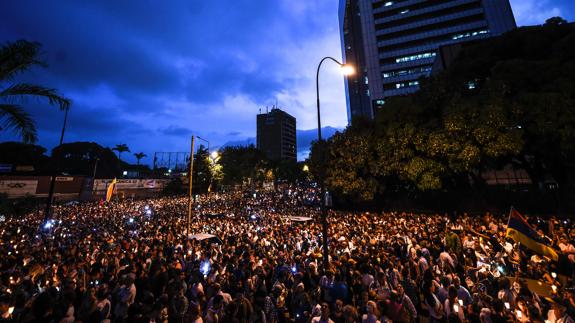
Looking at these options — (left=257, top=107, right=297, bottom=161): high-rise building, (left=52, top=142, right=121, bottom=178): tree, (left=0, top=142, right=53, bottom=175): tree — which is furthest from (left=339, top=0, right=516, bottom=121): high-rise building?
(left=257, top=107, right=297, bottom=161): high-rise building

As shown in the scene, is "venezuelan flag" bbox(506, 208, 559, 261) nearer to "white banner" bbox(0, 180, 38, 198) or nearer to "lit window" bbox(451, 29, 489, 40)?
"white banner" bbox(0, 180, 38, 198)

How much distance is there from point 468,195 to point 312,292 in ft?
67.0

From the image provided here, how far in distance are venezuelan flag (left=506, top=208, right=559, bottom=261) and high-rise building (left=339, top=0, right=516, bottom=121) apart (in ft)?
162

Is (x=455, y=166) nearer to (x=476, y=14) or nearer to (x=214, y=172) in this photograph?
(x=214, y=172)

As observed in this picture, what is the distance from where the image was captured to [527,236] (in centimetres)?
771

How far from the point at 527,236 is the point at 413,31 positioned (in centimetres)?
6119

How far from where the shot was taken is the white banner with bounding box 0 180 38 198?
37.7 meters

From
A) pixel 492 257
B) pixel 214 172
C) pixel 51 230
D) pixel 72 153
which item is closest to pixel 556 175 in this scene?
pixel 492 257

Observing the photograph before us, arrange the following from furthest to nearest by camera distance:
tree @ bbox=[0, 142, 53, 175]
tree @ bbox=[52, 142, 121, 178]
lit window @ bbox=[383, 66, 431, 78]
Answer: tree @ bbox=[52, 142, 121, 178] → tree @ bbox=[0, 142, 53, 175] → lit window @ bbox=[383, 66, 431, 78]

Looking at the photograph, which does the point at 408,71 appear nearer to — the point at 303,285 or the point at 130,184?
the point at 303,285

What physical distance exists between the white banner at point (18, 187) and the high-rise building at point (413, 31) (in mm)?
63809

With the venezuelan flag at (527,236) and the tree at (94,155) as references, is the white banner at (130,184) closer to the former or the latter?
the tree at (94,155)

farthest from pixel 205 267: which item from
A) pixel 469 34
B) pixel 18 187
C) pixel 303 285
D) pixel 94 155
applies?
pixel 94 155

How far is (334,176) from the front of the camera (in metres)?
25.2
